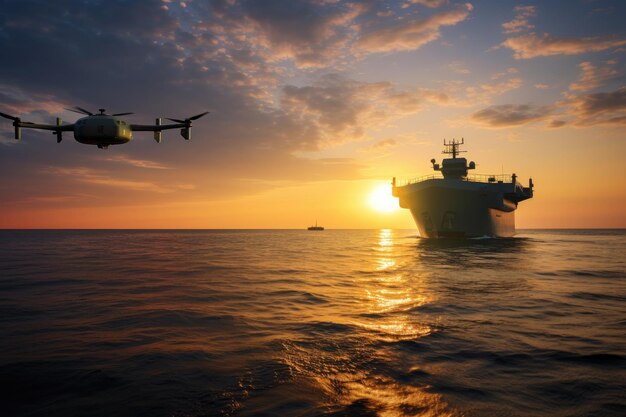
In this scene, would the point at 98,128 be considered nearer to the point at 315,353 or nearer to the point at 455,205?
the point at 315,353

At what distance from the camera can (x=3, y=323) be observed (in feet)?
38.2

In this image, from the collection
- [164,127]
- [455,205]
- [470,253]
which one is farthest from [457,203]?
[164,127]

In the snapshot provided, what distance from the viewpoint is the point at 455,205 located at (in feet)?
175

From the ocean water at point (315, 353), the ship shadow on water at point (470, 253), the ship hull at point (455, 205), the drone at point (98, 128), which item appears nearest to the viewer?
the ocean water at point (315, 353)

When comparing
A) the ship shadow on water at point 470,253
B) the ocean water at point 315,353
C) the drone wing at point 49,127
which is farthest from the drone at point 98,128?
the ship shadow on water at point 470,253

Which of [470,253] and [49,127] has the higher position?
[49,127]

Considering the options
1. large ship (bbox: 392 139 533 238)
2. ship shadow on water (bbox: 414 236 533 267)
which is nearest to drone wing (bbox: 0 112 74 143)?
ship shadow on water (bbox: 414 236 533 267)

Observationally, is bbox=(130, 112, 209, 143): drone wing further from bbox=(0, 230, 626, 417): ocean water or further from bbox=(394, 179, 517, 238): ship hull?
bbox=(394, 179, 517, 238): ship hull

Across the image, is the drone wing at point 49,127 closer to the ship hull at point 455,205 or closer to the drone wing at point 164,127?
the drone wing at point 164,127

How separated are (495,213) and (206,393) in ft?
203

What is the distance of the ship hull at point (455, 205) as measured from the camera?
5206 cm

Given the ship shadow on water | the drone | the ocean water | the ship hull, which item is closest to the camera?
the ocean water

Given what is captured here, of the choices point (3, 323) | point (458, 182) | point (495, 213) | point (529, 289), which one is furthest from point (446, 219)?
point (3, 323)

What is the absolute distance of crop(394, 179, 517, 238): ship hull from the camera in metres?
52.1
